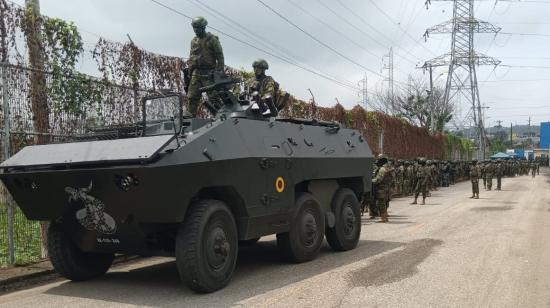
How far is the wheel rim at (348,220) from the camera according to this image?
9.94 metres

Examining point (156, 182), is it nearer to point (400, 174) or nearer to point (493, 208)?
point (493, 208)

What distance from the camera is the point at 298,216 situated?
8516mm

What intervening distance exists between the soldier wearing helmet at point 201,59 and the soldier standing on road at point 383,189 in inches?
284

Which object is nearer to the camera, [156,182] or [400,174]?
[156,182]

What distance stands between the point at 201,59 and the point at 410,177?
51.4 feet

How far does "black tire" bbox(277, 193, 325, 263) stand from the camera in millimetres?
8477

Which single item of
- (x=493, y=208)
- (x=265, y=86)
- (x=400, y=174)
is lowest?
(x=493, y=208)

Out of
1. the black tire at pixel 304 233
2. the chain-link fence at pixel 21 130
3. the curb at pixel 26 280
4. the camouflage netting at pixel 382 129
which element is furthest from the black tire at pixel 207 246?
the camouflage netting at pixel 382 129

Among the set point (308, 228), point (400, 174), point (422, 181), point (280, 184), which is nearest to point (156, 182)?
point (280, 184)

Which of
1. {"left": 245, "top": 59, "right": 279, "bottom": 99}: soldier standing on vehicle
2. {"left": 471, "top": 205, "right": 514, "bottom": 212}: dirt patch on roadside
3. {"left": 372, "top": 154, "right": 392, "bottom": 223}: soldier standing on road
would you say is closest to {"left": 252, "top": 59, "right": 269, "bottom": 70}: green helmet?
{"left": 245, "top": 59, "right": 279, "bottom": 99}: soldier standing on vehicle

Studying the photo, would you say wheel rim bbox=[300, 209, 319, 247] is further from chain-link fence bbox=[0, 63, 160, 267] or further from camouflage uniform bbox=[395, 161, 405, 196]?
camouflage uniform bbox=[395, 161, 405, 196]

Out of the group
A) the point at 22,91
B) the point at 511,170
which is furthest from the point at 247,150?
the point at 511,170

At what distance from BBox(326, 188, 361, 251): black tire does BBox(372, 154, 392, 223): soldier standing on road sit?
4.72m

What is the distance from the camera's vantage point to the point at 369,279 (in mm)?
7488
